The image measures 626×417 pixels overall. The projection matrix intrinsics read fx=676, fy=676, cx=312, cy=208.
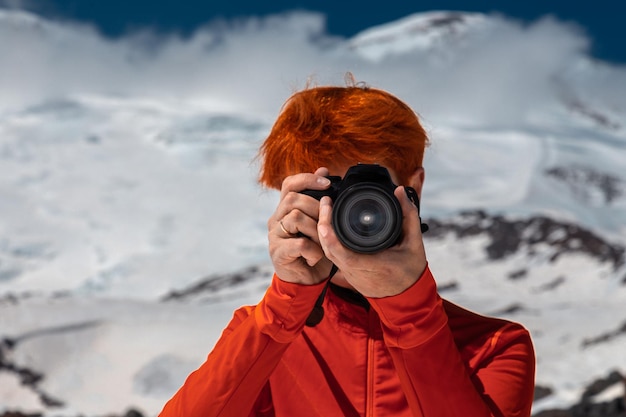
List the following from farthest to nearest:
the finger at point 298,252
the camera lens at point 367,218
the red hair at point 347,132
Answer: the red hair at point 347,132 → the finger at point 298,252 → the camera lens at point 367,218

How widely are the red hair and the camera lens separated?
356mm

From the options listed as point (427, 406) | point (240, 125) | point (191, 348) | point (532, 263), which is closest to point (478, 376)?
point (427, 406)

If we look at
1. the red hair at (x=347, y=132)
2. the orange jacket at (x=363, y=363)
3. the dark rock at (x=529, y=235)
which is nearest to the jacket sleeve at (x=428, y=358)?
the orange jacket at (x=363, y=363)

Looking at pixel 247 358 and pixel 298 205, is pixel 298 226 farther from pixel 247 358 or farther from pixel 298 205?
pixel 247 358

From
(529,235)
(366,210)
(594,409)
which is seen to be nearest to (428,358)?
(366,210)

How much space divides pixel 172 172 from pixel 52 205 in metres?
14.6

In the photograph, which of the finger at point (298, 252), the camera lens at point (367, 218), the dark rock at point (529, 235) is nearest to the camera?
the camera lens at point (367, 218)

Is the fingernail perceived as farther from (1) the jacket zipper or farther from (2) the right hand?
(1) the jacket zipper

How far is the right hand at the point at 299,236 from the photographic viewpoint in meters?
1.62

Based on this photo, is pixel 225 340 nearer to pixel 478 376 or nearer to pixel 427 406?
pixel 427 406

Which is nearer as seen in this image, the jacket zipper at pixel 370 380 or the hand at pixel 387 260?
the hand at pixel 387 260

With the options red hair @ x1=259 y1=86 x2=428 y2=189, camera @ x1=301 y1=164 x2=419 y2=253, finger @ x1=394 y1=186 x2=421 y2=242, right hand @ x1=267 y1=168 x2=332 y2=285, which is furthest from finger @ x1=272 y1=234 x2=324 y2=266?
red hair @ x1=259 y1=86 x2=428 y2=189

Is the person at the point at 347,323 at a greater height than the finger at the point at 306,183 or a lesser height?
lesser

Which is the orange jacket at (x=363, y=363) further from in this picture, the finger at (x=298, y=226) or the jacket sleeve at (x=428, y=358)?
the finger at (x=298, y=226)
